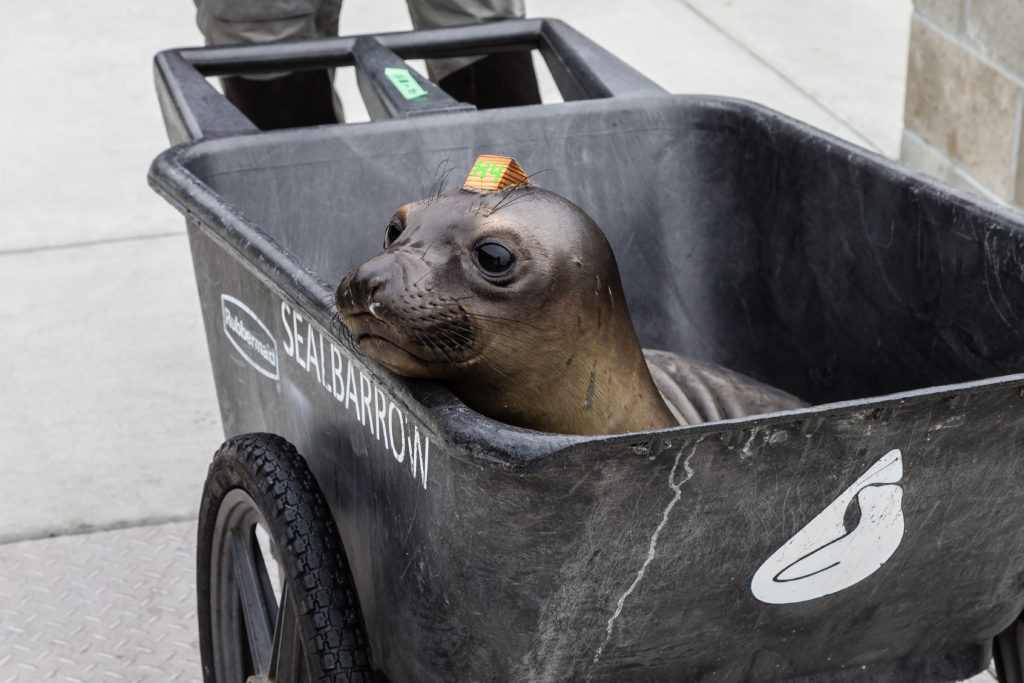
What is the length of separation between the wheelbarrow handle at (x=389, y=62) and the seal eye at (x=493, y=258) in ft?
2.86

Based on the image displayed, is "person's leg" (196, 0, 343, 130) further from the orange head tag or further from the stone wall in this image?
the stone wall

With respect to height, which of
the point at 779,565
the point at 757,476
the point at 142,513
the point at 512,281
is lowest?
the point at 142,513

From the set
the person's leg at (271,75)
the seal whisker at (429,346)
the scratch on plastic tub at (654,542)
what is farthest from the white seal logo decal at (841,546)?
the person's leg at (271,75)

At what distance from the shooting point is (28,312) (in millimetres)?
3605

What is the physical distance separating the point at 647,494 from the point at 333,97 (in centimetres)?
213

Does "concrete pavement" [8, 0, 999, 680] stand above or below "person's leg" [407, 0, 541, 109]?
below

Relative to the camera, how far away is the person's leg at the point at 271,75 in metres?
2.90

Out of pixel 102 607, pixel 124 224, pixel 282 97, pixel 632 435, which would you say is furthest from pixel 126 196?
pixel 632 435

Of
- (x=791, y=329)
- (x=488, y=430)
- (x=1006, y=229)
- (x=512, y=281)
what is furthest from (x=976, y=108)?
(x=488, y=430)

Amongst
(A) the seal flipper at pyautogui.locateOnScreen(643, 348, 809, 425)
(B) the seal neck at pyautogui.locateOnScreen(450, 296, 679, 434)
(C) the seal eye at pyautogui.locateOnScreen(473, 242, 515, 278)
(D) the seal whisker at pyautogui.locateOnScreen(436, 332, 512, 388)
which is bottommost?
(A) the seal flipper at pyautogui.locateOnScreen(643, 348, 809, 425)

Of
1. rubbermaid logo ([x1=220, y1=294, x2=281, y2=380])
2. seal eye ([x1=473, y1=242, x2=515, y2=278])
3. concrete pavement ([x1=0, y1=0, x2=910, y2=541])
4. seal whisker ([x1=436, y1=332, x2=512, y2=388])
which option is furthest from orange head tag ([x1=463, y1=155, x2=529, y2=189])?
concrete pavement ([x1=0, y1=0, x2=910, y2=541])

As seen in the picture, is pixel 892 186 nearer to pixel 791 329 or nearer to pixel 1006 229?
pixel 1006 229

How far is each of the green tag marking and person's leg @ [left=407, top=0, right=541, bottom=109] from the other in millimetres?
1356

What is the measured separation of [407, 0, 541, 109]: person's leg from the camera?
9.65ft
